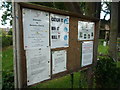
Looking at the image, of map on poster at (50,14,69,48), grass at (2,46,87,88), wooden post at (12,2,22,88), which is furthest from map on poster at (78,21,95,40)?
wooden post at (12,2,22,88)

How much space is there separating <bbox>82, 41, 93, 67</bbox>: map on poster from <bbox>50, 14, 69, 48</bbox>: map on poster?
529 mm

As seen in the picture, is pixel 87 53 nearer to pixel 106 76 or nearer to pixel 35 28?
pixel 106 76

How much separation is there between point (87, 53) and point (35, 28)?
4.44ft

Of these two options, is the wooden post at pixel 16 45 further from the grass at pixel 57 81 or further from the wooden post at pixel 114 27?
the wooden post at pixel 114 27

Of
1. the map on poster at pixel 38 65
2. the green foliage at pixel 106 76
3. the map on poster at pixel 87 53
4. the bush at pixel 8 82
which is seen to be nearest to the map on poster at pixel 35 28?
the map on poster at pixel 38 65

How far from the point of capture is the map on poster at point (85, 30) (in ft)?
7.49

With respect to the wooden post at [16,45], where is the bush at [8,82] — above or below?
below

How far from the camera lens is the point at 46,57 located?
1.67 metres

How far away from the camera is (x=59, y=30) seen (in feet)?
6.12

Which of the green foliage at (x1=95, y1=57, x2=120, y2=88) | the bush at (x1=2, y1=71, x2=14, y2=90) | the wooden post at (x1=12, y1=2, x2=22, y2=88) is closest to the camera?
the wooden post at (x1=12, y1=2, x2=22, y2=88)

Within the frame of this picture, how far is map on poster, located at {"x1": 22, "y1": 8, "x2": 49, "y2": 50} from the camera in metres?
1.43

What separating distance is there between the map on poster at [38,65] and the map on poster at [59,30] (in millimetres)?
195

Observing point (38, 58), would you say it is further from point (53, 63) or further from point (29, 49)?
point (53, 63)

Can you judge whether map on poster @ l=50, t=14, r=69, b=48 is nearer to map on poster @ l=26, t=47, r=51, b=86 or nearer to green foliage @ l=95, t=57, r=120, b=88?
map on poster @ l=26, t=47, r=51, b=86
